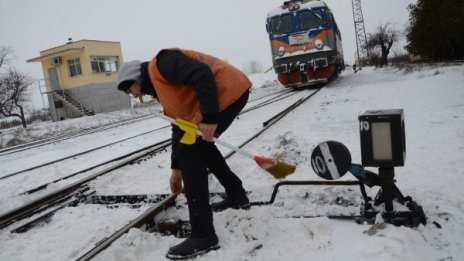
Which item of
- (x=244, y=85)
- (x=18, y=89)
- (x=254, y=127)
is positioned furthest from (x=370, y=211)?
(x=18, y=89)

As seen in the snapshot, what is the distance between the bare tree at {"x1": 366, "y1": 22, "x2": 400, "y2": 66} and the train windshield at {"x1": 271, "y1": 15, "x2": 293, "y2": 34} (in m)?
32.3

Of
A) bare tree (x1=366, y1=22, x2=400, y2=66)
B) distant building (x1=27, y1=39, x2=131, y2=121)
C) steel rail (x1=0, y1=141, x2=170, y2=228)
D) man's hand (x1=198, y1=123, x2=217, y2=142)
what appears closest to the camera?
man's hand (x1=198, y1=123, x2=217, y2=142)

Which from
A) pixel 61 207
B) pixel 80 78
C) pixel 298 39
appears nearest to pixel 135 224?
pixel 61 207

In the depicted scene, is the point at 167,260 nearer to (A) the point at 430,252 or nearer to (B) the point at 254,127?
(A) the point at 430,252

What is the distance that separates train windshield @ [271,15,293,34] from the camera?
15980mm

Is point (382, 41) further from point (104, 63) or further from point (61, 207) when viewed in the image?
point (61, 207)

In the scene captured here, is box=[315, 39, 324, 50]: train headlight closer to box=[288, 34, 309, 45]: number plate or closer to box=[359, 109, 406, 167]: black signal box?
box=[288, 34, 309, 45]: number plate

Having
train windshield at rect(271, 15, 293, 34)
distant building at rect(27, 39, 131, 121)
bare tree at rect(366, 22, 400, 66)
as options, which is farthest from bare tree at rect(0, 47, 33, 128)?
bare tree at rect(366, 22, 400, 66)

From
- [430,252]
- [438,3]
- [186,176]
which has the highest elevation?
[438,3]

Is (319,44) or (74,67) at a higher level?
(74,67)

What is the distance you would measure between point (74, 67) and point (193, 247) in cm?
2989

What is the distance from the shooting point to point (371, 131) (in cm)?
263

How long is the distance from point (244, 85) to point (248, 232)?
1.14 m

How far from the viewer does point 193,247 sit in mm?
2566
